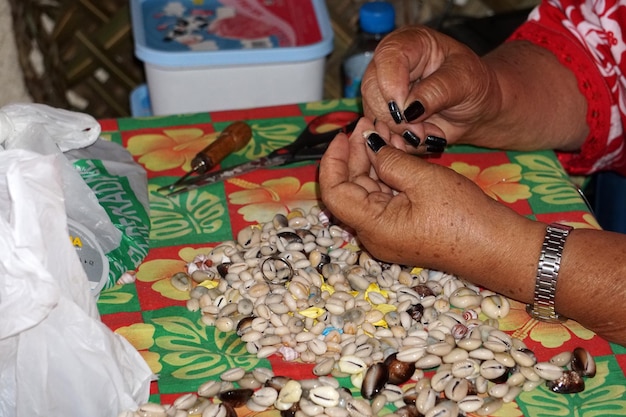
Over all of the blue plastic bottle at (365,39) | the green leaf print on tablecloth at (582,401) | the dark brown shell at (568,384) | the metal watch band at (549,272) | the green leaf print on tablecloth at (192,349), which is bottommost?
the blue plastic bottle at (365,39)

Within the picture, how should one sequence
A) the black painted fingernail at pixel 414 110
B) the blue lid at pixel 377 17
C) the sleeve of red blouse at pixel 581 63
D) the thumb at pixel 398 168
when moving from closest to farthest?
the thumb at pixel 398 168
the black painted fingernail at pixel 414 110
the sleeve of red blouse at pixel 581 63
the blue lid at pixel 377 17

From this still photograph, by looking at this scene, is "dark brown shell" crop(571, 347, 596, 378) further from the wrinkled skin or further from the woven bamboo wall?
the woven bamboo wall

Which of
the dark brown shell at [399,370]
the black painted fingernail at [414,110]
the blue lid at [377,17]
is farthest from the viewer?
the blue lid at [377,17]

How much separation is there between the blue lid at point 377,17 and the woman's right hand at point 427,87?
2.27 feet

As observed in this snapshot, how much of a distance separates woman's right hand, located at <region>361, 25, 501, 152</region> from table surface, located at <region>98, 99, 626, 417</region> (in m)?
0.09

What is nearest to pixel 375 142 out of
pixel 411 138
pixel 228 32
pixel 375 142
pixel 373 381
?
pixel 375 142

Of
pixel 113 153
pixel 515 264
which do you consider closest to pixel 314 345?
pixel 515 264

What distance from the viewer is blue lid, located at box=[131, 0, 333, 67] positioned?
1.87 metres

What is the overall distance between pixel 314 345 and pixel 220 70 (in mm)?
1018

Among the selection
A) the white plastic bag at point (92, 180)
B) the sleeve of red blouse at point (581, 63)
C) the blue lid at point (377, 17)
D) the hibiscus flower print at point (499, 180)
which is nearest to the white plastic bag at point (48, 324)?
the white plastic bag at point (92, 180)

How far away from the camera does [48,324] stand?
91 cm

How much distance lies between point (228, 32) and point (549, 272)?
1.24 metres

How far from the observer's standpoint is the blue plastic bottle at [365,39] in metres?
2.00

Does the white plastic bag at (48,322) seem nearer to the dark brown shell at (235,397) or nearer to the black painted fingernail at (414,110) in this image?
the dark brown shell at (235,397)
